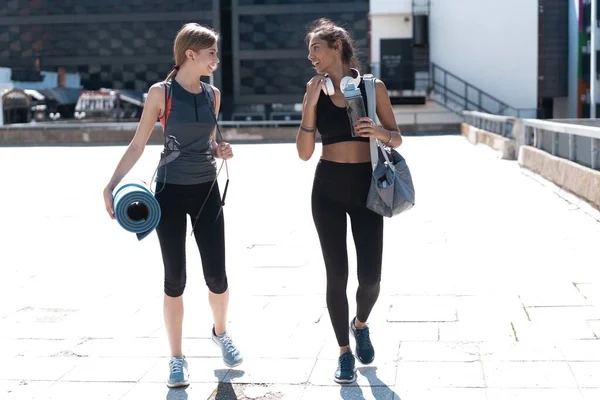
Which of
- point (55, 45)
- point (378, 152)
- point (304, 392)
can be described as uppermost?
point (55, 45)

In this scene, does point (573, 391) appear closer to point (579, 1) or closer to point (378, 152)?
point (378, 152)

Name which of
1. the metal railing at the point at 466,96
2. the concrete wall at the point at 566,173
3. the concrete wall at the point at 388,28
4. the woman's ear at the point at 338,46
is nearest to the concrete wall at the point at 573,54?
the metal railing at the point at 466,96

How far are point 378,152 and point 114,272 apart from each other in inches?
162

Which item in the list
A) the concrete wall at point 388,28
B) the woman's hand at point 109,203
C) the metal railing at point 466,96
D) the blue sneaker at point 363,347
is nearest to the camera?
the woman's hand at point 109,203

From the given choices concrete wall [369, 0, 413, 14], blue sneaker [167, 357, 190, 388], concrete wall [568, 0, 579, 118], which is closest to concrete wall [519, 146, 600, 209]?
blue sneaker [167, 357, 190, 388]

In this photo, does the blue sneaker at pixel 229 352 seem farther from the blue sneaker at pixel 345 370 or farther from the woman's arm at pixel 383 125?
the woman's arm at pixel 383 125

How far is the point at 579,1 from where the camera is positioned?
43375 millimetres

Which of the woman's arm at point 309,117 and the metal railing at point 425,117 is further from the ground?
the woman's arm at point 309,117

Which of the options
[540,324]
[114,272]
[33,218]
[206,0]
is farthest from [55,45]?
[540,324]

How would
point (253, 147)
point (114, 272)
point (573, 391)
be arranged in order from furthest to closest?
point (253, 147), point (114, 272), point (573, 391)

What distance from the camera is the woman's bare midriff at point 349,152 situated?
16.5 feet

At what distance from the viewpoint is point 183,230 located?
517 centimetres

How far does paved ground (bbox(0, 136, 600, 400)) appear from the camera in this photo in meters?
5.11

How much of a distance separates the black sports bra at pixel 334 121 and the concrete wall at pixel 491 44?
133 ft
